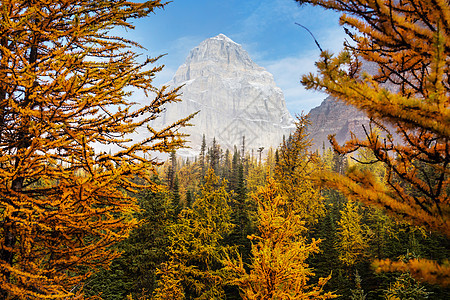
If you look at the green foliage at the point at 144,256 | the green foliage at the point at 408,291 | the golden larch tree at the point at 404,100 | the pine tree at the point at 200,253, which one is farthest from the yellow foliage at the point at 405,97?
the green foliage at the point at 144,256

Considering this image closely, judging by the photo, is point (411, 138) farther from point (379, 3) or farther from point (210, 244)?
point (210, 244)

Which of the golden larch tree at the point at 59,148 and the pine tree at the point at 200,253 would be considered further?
the pine tree at the point at 200,253

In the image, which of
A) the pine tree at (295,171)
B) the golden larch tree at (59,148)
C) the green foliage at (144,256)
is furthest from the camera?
the green foliage at (144,256)

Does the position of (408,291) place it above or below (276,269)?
below

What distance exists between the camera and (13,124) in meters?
3.72

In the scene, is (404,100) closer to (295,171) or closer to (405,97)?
(405,97)

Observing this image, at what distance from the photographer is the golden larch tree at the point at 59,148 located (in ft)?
10.1

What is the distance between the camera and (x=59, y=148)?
377cm

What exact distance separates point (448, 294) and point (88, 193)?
22.4 metres

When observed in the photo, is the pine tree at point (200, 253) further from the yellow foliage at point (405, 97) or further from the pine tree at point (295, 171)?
the yellow foliage at point (405, 97)

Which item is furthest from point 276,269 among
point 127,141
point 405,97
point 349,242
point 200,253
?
point 349,242

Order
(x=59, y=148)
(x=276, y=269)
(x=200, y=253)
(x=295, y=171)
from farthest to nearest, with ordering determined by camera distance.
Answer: (x=295, y=171), (x=200, y=253), (x=276, y=269), (x=59, y=148)

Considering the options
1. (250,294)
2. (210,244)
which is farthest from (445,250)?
(250,294)

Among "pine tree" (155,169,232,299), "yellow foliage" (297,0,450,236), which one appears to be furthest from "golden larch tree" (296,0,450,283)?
"pine tree" (155,169,232,299)
